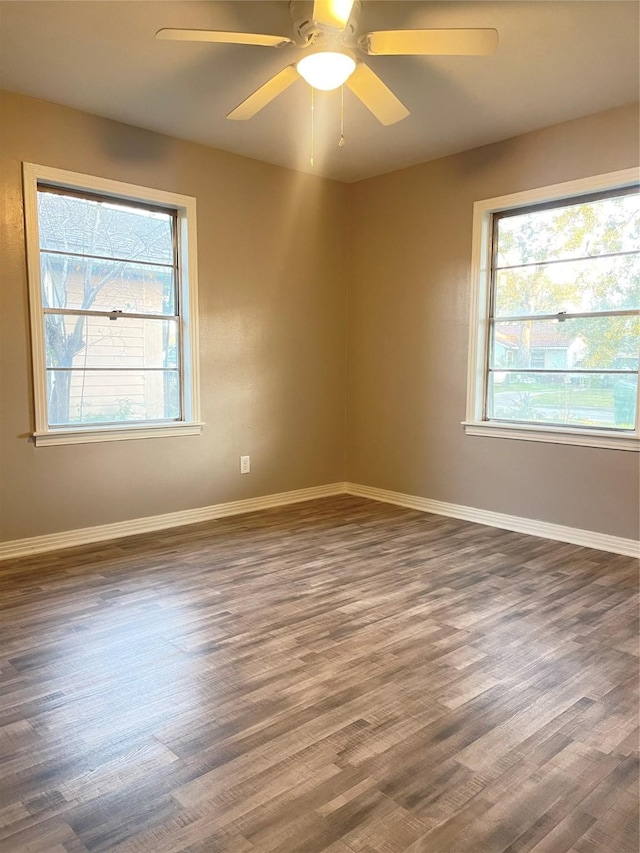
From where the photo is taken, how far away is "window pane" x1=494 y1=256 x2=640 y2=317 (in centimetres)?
341

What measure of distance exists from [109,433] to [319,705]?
7.88 feet

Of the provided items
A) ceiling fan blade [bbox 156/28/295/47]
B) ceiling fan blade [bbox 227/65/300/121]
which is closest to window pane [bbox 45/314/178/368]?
ceiling fan blade [bbox 227/65/300/121]

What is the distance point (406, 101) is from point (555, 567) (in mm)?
2765

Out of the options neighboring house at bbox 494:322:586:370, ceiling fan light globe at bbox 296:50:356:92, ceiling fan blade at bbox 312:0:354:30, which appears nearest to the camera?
ceiling fan blade at bbox 312:0:354:30

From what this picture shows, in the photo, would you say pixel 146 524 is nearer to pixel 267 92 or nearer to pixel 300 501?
pixel 300 501

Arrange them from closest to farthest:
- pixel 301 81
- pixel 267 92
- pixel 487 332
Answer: pixel 267 92
pixel 301 81
pixel 487 332

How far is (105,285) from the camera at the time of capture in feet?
12.0

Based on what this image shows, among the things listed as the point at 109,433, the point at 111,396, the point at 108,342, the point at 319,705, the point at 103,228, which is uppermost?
the point at 103,228

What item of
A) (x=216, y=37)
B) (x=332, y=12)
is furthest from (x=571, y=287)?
(x=216, y=37)

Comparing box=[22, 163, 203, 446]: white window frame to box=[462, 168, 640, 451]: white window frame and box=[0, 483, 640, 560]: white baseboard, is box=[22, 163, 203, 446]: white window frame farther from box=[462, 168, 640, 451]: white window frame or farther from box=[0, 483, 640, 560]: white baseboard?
box=[462, 168, 640, 451]: white window frame

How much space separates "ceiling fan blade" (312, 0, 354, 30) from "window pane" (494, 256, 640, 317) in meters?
2.23

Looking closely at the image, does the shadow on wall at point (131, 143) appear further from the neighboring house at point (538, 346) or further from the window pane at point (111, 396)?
the neighboring house at point (538, 346)

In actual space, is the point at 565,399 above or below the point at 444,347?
below

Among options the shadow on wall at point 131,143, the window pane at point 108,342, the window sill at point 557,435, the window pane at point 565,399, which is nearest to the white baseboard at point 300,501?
the window sill at point 557,435
